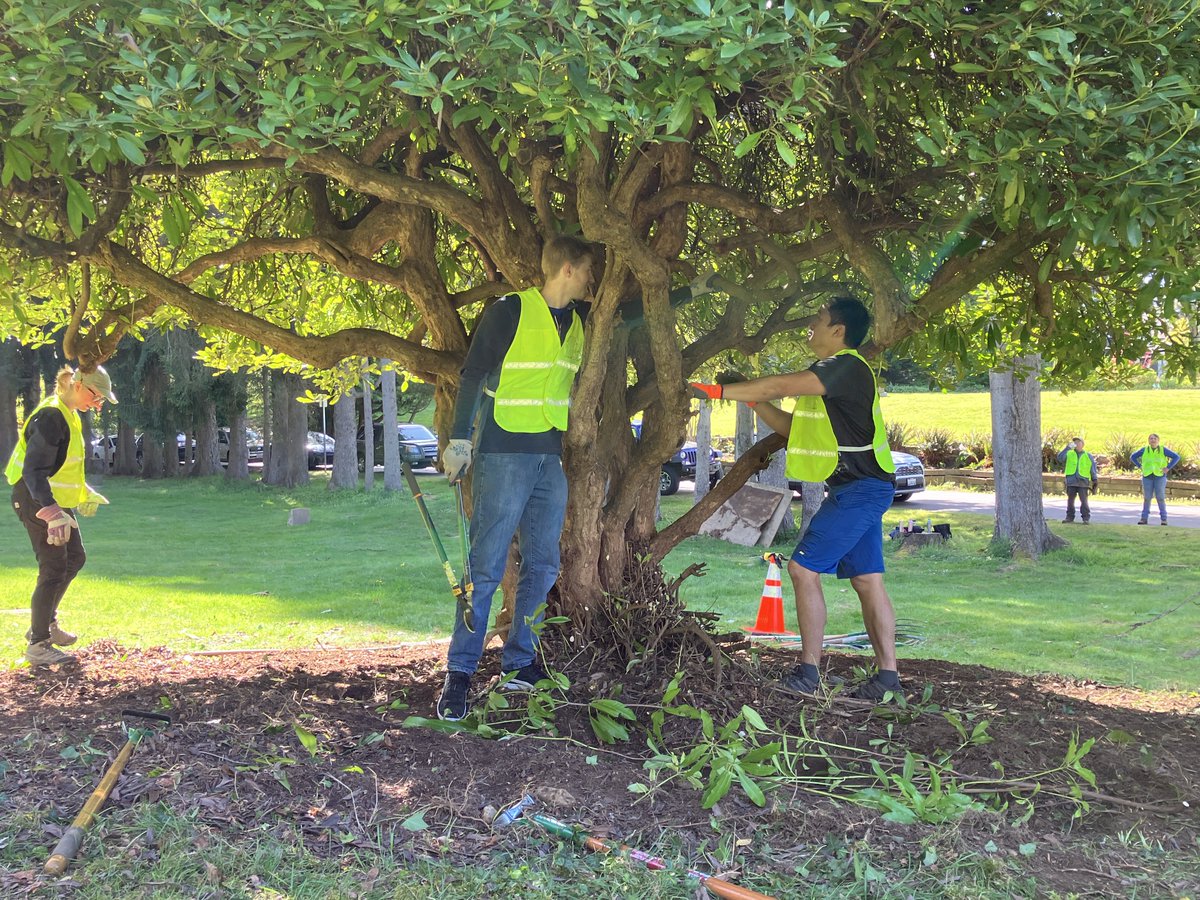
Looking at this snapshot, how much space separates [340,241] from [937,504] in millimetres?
18877

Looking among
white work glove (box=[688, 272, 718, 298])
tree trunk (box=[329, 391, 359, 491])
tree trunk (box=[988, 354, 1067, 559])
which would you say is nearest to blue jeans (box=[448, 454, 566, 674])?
white work glove (box=[688, 272, 718, 298])

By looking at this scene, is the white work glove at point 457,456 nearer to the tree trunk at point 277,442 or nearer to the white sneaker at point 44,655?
the white sneaker at point 44,655

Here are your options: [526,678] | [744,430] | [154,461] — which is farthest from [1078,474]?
[154,461]

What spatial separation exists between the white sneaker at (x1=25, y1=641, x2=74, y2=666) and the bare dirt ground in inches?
30.7

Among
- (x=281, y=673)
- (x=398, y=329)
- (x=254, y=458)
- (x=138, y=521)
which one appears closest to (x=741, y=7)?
(x=281, y=673)

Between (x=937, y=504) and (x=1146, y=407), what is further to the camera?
(x=1146, y=407)

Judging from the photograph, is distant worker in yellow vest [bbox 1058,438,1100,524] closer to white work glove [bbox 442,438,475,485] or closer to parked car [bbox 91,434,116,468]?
white work glove [bbox 442,438,475,485]

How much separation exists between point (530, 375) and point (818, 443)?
57.5 inches

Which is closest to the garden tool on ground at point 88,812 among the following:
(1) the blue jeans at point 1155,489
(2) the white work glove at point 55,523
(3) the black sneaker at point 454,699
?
(3) the black sneaker at point 454,699

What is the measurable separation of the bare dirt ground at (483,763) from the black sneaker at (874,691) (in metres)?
0.19

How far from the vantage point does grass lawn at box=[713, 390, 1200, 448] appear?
33000 millimetres

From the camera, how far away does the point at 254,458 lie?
4125cm

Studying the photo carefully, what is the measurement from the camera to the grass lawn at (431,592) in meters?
7.87

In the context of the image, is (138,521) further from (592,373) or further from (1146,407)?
(1146,407)
